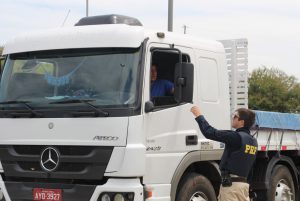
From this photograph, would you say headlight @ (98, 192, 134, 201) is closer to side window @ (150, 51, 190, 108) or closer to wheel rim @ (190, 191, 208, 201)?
side window @ (150, 51, 190, 108)

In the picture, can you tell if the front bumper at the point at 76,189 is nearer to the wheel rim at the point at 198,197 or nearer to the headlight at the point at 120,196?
the headlight at the point at 120,196

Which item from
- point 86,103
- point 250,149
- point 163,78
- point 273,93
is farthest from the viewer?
point 273,93

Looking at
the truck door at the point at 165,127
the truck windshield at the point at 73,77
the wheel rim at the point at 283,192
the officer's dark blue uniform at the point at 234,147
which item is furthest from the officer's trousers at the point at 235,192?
the wheel rim at the point at 283,192

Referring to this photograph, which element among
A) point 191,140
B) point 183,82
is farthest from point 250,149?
point 183,82

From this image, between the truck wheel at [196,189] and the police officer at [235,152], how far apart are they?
400 mm

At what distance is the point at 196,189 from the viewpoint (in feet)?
22.3

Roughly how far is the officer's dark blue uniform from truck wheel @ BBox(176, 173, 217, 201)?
49cm

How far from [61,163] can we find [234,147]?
194 cm

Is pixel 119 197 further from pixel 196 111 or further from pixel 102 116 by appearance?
pixel 196 111

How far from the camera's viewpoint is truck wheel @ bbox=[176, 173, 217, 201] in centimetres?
660

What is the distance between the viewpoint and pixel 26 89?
647 cm

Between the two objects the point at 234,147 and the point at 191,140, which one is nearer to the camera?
the point at 234,147

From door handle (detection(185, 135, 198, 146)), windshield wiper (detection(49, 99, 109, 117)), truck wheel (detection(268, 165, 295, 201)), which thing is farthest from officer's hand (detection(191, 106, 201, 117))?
truck wheel (detection(268, 165, 295, 201))

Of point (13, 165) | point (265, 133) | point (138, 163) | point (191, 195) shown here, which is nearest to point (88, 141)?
point (138, 163)
